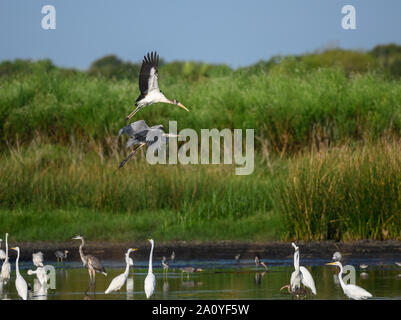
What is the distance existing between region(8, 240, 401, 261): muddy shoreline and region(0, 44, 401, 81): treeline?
1862cm

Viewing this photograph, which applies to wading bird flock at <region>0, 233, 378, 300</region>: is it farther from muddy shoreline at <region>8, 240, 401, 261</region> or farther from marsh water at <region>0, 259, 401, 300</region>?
muddy shoreline at <region>8, 240, 401, 261</region>

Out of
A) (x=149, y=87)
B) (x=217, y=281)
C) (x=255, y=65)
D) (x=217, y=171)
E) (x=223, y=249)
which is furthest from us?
(x=255, y=65)

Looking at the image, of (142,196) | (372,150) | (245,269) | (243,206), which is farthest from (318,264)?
(142,196)

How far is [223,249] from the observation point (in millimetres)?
18109

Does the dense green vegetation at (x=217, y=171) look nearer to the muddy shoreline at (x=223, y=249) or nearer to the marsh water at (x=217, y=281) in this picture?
the muddy shoreline at (x=223, y=249)

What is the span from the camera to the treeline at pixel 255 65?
41.1 metres

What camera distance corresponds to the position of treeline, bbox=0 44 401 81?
135ft

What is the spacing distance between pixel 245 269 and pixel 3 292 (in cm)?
400

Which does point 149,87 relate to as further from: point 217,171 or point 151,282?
point 217,171

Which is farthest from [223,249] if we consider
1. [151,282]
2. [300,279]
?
[151,282]

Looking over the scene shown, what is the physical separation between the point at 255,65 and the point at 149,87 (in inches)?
1818

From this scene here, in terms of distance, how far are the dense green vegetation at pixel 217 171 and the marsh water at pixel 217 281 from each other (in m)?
1.58

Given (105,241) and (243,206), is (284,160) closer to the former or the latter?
(243,206)

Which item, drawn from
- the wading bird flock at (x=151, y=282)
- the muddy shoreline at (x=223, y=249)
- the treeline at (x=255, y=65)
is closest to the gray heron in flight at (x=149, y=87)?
the wading bird flock at (x=151, y=282)
